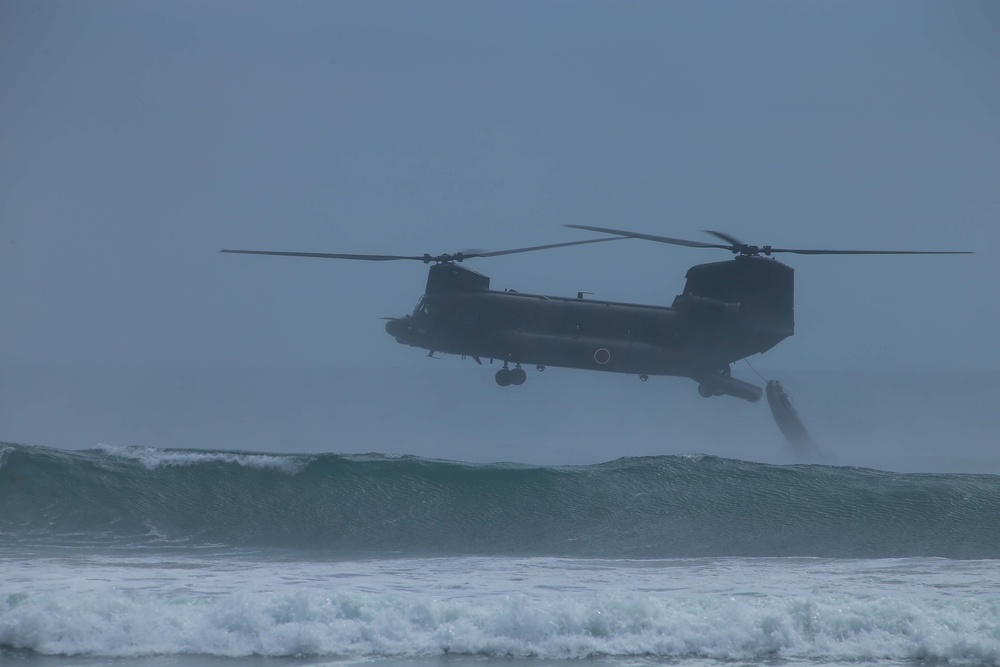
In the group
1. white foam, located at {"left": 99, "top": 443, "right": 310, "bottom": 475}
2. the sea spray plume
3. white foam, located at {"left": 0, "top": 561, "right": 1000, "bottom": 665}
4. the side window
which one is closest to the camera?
white foam, located at {"left": 0, "top": 561, "right": 1000, "bottom": 665}

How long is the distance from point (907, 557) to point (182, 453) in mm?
13741

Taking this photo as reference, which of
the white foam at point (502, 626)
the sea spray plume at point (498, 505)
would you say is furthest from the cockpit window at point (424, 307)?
the white foam at point (502, 626)

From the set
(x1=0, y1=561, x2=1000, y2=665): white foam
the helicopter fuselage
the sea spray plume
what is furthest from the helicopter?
(x1=0, y1=561, x2=1000, y2=665): white foam

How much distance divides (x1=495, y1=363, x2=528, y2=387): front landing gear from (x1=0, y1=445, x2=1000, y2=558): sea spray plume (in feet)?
6.15

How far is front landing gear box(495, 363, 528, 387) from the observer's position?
19.4m

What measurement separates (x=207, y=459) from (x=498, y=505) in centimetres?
603

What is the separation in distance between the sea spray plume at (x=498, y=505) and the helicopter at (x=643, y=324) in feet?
6.66

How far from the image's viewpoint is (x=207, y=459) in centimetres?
2041

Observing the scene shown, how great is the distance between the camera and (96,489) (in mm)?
19125

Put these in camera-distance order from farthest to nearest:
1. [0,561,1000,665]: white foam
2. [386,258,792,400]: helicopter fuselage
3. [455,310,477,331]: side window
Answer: [455,310,477,331]: side window < [386,258,792,400]: helicopter fuselage < [0,561,1000,665]: white foam

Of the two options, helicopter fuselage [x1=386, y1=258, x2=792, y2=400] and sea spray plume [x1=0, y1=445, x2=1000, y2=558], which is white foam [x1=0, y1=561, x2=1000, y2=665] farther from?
helicopter fuselage [x1=386, y1=258, x2=792, y2=400]

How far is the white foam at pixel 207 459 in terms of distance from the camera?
20203 millimetres

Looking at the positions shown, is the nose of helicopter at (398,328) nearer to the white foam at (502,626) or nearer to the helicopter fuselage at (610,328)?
the helicopter fuselage at (610,328)

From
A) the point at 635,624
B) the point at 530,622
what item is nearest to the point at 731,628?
the point at 635,624
